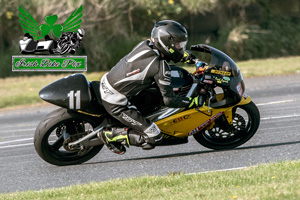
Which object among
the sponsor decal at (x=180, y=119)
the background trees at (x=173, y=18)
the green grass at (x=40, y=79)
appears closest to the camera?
the sponsor decal at (x=180, y=119)

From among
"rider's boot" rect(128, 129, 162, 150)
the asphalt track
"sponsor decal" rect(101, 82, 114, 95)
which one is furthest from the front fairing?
"sponsor decal" rect(101, 82, 114, 95)

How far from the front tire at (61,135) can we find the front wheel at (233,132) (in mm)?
1604

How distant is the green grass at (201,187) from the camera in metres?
5.41

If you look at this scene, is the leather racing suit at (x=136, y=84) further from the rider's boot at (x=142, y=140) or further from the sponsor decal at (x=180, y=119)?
the sponsor decal at (x=180, y=119)

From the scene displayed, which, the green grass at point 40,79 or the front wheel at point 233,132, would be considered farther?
the green grass at point 40,79

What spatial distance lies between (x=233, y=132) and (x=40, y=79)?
1244 centimetres

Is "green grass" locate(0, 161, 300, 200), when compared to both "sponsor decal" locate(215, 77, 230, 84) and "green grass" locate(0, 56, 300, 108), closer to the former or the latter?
"sponsor decal" locate(215, 77, 230, 84)

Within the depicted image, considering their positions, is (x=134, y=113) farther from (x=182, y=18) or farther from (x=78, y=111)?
(x=182, y=18)

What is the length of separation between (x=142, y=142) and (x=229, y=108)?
1339mm

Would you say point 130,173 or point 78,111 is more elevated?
point 78,111

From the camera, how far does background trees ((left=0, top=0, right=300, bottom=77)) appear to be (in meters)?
19.7

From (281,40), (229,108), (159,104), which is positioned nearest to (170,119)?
(159,104)

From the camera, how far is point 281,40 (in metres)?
22.4

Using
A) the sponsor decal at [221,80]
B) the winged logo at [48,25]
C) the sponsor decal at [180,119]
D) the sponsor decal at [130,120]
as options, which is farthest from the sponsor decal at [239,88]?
the winged logo at [48,25]
